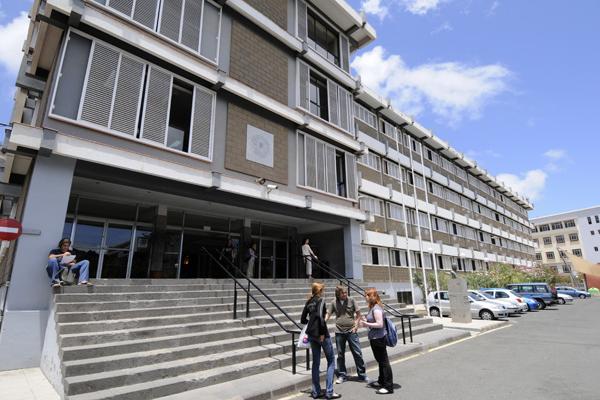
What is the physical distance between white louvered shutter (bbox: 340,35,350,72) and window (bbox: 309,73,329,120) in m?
2.20

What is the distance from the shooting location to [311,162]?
50.8 ft

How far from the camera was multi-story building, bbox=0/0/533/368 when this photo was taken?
838 cm

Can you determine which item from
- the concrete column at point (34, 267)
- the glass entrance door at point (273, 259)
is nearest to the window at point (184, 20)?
the concrete column at point (34, 267)

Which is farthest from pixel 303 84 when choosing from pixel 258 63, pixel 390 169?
pixel 390 169

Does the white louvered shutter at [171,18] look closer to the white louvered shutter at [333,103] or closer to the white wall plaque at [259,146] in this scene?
the white wall plaque at [259,146]

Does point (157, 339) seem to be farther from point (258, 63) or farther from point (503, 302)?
Result: point (503, 302)

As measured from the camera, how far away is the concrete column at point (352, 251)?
16188mm

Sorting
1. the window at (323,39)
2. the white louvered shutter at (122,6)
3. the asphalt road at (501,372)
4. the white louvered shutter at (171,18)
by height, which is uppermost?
the window at (323,39)

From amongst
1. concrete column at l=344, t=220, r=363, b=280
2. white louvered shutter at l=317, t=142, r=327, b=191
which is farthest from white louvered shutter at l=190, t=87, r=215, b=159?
concrete column at l=344, t=220, r=363, b=280

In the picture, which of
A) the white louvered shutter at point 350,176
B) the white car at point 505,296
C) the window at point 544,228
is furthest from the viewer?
the window at point 544,228

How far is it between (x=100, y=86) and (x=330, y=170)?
988 centimetres

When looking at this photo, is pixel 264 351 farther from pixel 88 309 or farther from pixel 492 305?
pixel 492 305

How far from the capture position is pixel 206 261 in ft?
49.9

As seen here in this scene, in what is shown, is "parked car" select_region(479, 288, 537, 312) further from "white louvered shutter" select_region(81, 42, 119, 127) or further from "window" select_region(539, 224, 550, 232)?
"window" select_region(539, 224, 550, 232)
